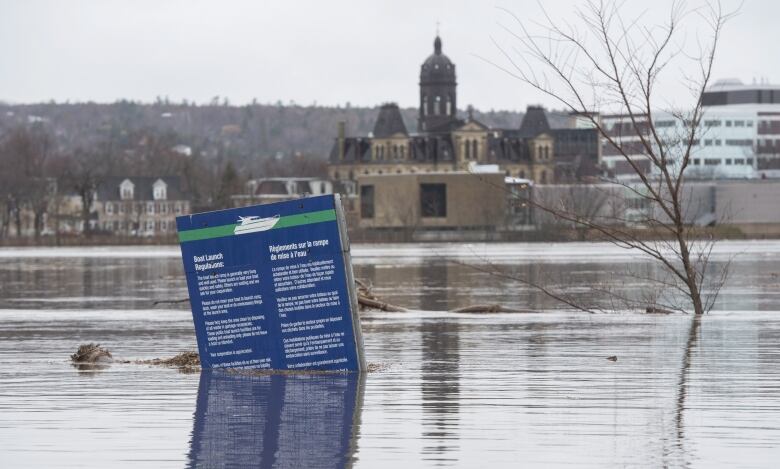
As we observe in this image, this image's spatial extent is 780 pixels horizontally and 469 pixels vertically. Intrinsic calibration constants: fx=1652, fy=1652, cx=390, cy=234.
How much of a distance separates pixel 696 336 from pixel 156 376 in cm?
770

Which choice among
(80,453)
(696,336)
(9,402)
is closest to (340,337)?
(9,402)

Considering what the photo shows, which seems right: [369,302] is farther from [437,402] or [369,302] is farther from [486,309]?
[437,402]

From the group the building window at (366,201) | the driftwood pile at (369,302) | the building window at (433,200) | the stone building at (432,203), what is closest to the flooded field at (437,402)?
the driftwood pile at (369,302)

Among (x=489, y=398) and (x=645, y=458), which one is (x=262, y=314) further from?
(x=645, y=458)

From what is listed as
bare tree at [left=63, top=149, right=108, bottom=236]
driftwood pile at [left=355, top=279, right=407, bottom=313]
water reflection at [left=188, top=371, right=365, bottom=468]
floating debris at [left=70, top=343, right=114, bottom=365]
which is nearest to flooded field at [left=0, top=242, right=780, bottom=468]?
water reflection at [left=188, top=371, right=365, bottom=468]

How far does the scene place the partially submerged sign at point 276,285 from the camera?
14836 millimetres

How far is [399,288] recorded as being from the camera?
1822 inches

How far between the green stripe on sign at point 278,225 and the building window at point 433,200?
153 meters

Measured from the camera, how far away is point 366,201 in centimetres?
17838

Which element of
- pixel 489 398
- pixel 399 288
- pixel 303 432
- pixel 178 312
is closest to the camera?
pixel 303 432

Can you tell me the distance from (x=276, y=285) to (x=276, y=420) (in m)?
2.70

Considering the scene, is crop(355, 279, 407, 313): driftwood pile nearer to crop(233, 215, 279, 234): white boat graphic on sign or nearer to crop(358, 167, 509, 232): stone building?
crop(233, 215, 279, 234): white boat graphic on sign

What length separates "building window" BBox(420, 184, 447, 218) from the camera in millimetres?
168500

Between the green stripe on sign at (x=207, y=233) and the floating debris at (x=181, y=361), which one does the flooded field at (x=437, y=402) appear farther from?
the green stripe on sign at (x=207, y=233)
